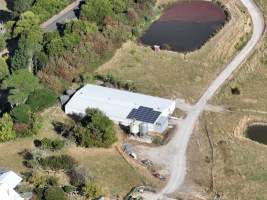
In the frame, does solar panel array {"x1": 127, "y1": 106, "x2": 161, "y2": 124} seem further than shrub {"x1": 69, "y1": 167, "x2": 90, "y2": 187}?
Yes

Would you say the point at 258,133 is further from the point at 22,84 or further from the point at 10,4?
the point at 10,4

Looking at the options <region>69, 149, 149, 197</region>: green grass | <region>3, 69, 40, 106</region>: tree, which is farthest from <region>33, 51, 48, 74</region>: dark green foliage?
<region>69, 149, 149, 197</region>: green grass

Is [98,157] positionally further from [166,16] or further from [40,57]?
[166,16]

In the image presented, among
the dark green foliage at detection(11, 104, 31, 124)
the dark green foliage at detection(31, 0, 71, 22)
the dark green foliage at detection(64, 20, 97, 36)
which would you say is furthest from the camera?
the dark green foliage at detection(31, 0, 71, 22)

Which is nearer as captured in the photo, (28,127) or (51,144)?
(51,144)

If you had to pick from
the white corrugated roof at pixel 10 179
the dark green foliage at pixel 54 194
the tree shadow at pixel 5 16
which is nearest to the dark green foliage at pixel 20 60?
the tree shadow at pixel 5 16

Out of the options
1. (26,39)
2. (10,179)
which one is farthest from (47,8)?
(10,179)

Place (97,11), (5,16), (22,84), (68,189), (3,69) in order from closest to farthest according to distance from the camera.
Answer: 1. (68,189)
2. (22,84)
3. (3,69)
4. (97,11)
5. (5,16)

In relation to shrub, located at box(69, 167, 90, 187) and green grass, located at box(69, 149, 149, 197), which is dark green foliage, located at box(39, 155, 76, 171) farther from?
green grass, located at box(69, 149, 149, 197)
